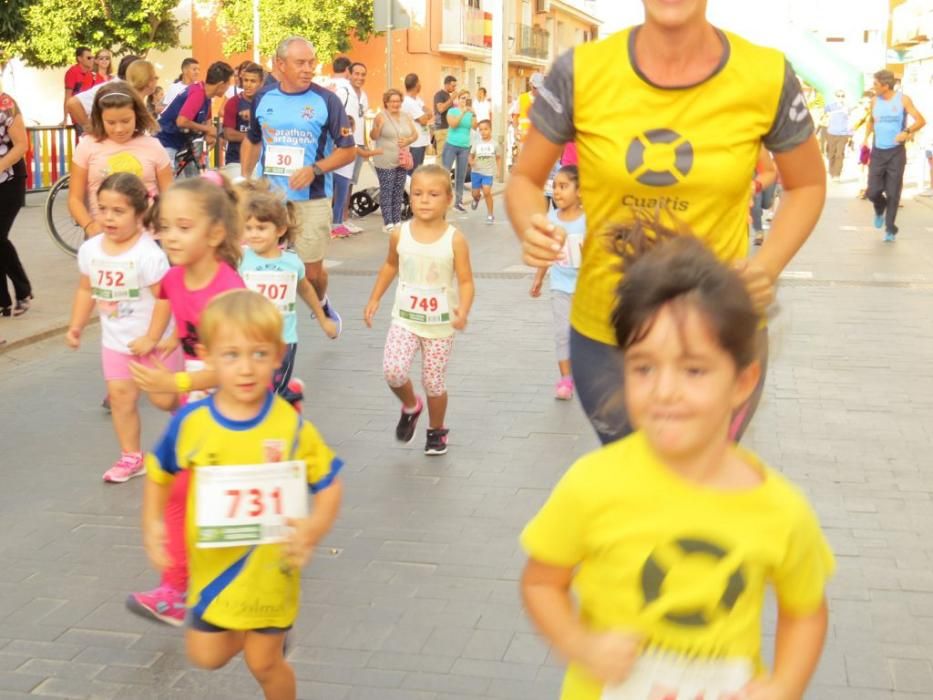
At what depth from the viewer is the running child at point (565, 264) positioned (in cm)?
805

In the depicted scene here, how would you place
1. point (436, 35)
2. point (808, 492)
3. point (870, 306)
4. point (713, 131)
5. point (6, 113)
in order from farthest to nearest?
point (436, 35)
point (870, 306)
point (6, 113)
point (808, 492)
point (713, 131)

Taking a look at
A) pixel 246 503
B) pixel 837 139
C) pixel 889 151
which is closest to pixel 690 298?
pixel 246 503

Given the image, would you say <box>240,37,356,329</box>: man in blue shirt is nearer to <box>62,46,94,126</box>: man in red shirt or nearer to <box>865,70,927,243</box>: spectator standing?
<box>865,70,927,243</box>: spectator standing

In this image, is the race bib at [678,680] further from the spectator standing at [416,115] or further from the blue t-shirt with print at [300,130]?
the spectator standing at [416,115]

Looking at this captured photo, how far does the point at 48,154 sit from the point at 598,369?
17957mm

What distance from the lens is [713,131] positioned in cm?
330

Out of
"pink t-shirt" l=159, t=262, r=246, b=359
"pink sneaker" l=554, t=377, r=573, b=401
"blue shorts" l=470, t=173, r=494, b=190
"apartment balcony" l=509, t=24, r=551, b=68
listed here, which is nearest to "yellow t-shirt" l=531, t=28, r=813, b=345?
"pink t-shirt" l=159, t=262, r=246, b=359

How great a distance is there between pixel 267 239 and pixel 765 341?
4357 mm

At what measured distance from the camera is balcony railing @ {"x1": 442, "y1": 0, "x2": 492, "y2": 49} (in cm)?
5419

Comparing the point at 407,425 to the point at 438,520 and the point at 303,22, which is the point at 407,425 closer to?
the point at 438,520

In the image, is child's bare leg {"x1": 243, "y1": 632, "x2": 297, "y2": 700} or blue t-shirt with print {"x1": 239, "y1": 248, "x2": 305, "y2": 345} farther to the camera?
blue t-shirt with print {"x1": 239, "y1": 248, "x2": 305, "y2": 345}

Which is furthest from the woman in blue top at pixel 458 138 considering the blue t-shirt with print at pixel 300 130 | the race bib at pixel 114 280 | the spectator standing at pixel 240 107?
the race bib at pixel 114 280

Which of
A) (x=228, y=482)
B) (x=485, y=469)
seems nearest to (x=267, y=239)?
(x=485, y=469)

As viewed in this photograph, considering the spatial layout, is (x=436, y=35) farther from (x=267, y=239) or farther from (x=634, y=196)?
(x=634, y=196)
